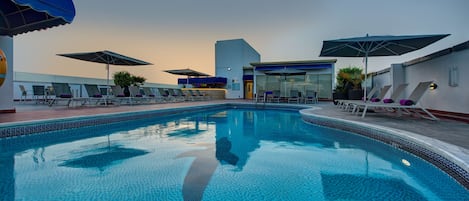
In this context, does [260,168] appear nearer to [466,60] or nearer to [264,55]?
[466,60]

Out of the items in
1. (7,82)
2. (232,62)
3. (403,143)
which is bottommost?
(403,143)

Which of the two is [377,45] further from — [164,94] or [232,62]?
[232,62]

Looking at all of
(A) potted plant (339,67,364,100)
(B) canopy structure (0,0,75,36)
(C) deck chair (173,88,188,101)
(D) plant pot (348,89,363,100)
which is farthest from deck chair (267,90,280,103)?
(B) canopy structure (0,0,75,36)

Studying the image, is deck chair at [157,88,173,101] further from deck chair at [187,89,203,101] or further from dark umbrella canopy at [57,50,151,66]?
dark umbrella canopy at [57,50,151,66]

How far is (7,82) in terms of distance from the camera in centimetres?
632

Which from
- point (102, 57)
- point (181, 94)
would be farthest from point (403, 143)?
point (181, 94)

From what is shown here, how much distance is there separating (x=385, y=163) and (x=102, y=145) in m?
4.32

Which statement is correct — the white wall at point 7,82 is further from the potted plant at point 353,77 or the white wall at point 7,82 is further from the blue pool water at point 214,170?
the potted plant at point 353,77

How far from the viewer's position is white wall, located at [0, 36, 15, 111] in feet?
20.3

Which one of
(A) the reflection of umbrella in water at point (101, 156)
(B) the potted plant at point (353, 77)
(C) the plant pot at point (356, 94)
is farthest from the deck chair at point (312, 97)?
(A) the reflection of umbrella in water at point (101, 156)

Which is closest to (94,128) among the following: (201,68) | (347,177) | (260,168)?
(260,168)

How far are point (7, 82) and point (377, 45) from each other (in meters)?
10.0

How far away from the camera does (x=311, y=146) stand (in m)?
4.08

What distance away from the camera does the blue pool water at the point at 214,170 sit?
2170 millimetres
